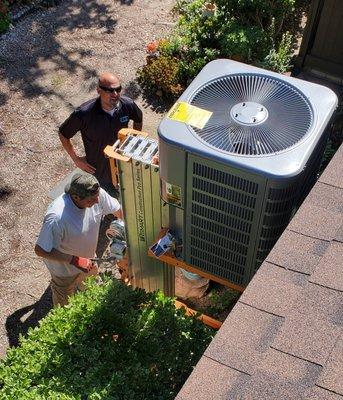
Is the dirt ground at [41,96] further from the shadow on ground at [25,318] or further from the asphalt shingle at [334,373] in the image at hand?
the asphalt shingle at [334,373]

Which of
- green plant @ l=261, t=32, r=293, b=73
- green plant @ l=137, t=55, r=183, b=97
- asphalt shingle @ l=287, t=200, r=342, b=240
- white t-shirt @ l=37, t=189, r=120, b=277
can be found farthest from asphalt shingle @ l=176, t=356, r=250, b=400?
green plant @ l=261, t=32, r=293, b=73

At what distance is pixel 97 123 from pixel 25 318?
6.60ft

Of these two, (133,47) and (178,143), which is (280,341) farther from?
(133,47)

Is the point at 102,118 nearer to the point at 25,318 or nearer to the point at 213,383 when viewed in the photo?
the point at 25,318

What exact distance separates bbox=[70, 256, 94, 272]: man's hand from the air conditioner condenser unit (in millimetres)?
1588

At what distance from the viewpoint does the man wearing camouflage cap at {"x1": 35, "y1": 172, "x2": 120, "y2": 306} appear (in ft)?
14.5

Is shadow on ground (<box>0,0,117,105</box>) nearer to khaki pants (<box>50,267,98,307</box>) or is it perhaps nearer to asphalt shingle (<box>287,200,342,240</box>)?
khaki pants (<box>50,267,98,307</box>)

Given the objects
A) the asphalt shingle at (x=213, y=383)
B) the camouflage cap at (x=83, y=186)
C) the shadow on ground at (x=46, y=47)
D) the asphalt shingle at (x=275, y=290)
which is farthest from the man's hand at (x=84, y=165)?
the asphalt shingle at (x=213, y=383)

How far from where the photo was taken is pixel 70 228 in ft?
15.1

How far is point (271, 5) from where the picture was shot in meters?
7.60

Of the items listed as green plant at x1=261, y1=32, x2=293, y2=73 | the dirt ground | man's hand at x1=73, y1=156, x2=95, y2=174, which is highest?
man's hand at x1=73, y1=156, x2=95, y2=174

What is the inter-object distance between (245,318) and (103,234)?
403cm

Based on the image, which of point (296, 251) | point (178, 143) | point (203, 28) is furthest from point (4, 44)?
point (296, 251)

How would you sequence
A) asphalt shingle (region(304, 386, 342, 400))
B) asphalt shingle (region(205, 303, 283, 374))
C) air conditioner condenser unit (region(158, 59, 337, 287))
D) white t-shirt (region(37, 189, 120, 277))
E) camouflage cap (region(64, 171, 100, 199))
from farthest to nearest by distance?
white t-shirt (region(37, 189, 120, 277))
camouflage cap (region(64, 171, 100, 199))
air conditioner condenser unit (region(158, 59, 337, 287))
asphalt shingle (region(205, 303, 283, 374))
asphalt shingle (region(304, 386, 342, 400))
